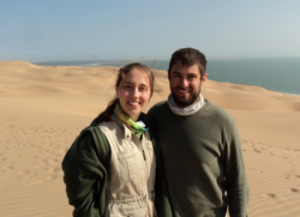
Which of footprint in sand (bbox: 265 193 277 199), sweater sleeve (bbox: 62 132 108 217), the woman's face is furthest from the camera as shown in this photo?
footprint in sand (bbox: 265 193 277 199)

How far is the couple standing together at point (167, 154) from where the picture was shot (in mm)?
1695

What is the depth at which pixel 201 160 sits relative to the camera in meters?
1.98

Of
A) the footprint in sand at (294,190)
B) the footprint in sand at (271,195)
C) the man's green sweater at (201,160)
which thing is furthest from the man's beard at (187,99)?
the footprint in sand at (294,190)

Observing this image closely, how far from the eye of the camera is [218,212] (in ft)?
6.84

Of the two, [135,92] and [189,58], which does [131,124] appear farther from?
[189,58]

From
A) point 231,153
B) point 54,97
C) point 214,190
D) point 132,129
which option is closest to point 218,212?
point 214,190

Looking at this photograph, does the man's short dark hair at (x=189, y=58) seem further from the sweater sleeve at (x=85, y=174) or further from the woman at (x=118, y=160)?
the sweater sleeve at (x=85, y=174)

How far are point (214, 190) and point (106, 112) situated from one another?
1.08m

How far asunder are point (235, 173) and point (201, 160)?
1.06ft

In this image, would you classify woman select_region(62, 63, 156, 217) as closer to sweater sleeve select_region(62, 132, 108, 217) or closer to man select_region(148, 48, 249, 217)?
sweater sleeve select_region(62, 132, 108, 217)

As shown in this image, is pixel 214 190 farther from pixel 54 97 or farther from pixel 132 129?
pixel 54 97

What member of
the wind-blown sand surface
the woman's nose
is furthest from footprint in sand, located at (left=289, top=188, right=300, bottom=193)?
the woman's nose

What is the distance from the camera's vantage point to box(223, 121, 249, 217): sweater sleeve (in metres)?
2.02

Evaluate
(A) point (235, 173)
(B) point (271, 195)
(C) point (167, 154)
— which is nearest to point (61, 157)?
(B) point (271, 195)
